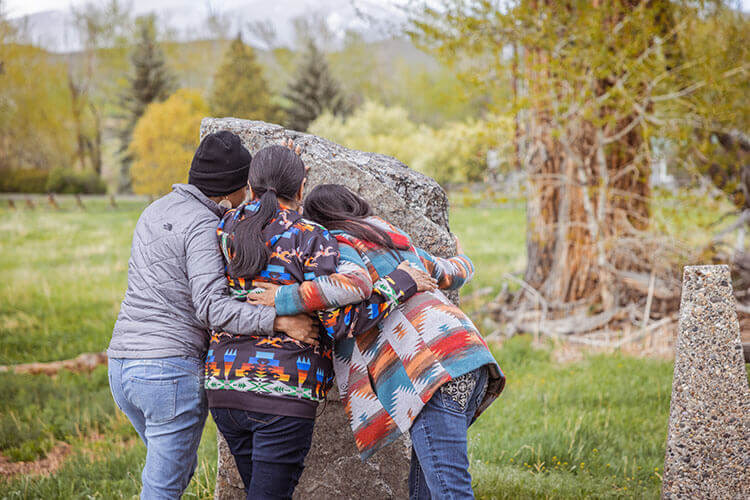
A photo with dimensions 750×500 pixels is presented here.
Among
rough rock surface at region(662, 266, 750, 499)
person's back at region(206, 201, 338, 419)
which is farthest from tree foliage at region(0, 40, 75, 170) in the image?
rough rock surface at region(662, 266, 750, 499)

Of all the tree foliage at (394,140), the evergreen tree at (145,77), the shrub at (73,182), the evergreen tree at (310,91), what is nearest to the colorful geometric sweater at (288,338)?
the tree foliage at (394,140)

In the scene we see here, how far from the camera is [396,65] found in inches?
2242

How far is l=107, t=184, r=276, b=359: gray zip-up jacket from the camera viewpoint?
2494 millimetres

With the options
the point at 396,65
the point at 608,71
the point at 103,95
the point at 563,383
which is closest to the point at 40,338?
the point at 563,383

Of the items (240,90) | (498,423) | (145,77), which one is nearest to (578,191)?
(498,423)

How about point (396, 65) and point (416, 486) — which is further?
point (396, 65)

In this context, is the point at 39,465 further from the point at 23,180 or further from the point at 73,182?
the point at 73,182

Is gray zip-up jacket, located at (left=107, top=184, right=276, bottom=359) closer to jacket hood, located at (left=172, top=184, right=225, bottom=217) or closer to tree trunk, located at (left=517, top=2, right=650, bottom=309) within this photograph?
jacket hood, located at (left=172, top=184, right=225, bottom=217)

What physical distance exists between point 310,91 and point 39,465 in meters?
28.3

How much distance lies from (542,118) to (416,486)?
21.7 ft

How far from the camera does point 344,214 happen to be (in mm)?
2484

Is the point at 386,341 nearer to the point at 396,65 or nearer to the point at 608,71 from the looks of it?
the point at 608,71

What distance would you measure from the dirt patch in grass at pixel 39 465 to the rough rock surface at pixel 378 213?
234 cm

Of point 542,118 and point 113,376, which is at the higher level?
point 542,118
